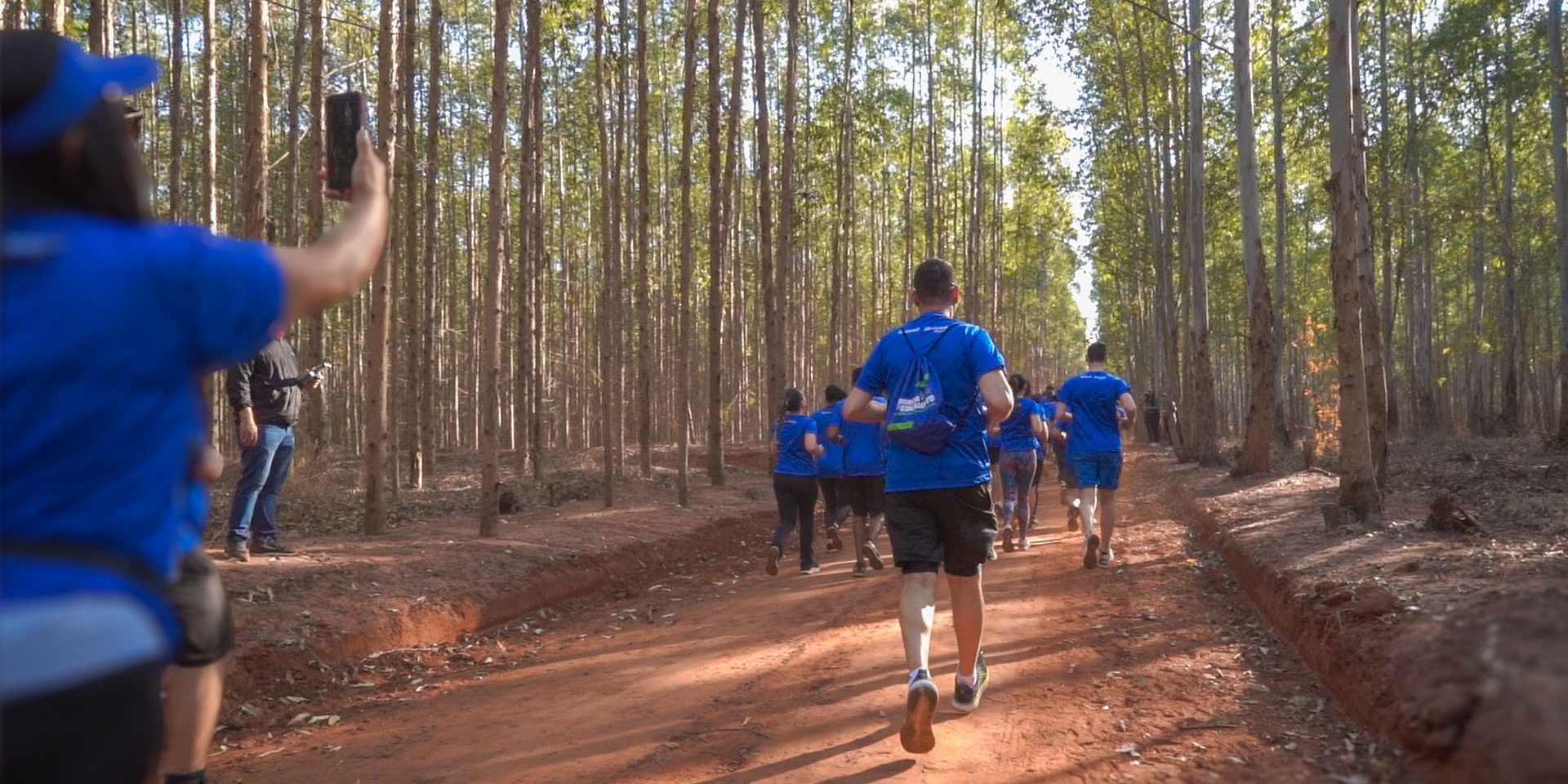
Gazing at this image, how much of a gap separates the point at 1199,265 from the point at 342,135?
1832cm

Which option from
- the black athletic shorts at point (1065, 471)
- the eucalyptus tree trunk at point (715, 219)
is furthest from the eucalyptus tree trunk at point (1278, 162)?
the eucalyptus tree trunk at point (715, 219)

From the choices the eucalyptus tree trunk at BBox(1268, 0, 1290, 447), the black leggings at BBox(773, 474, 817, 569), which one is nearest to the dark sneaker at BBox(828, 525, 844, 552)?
the black leggings at BBox(773, 474, 817, 569)

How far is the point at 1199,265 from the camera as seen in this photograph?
62.0 ft

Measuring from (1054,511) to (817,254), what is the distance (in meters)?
27.0

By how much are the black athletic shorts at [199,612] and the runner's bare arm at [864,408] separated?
9.87ft

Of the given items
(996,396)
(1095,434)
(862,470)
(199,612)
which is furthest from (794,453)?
(199,612)

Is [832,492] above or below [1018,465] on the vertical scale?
below

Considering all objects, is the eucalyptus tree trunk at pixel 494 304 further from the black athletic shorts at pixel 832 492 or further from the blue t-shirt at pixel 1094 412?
the blue t-shirt at pixel 1094 412

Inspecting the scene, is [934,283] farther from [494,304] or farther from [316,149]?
[316,149]

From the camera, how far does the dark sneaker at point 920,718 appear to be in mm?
4414

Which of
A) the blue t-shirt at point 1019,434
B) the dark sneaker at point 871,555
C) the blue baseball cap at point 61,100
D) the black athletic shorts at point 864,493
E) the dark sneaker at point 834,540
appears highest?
the blue baseball cap at point 61,100

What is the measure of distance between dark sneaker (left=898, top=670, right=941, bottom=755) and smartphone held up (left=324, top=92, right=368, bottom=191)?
3052mm

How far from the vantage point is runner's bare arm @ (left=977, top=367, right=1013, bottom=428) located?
477 cm

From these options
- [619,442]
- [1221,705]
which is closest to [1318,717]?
[1221,705]
